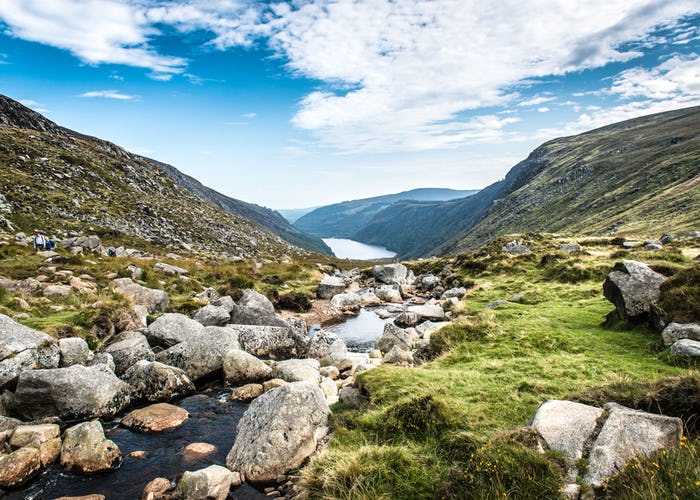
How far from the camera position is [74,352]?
45.2ft

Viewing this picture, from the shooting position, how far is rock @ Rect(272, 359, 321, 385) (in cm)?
1502

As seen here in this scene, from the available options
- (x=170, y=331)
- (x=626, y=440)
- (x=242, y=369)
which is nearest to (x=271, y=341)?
(x=242, y=369)

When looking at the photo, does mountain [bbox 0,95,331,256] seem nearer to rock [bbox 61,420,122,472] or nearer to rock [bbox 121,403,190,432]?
rock [bbox 121,403,190,432]

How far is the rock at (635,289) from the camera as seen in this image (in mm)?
13688

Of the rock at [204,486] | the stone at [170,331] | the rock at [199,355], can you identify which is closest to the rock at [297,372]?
the rock at [199,355]

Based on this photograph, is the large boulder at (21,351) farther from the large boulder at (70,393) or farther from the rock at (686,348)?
the rock at (686,348)

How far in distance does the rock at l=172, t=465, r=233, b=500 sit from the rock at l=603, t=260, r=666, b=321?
49.2 feet

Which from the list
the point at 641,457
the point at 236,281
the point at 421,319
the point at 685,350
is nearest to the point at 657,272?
the point at 685,350

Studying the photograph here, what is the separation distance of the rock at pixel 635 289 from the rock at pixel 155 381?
17.4 m

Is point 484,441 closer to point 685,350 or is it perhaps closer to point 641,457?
point 641,457

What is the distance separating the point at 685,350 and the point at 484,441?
7.39 meters

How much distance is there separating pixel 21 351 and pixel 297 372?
31.6 feet

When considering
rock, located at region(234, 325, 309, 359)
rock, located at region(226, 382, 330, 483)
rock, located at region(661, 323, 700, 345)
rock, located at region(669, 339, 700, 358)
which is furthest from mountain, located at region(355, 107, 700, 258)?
rock, located at region(226, 382, 330, 483)

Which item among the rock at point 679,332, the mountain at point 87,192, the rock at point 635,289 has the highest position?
the mountain at point 87,192
